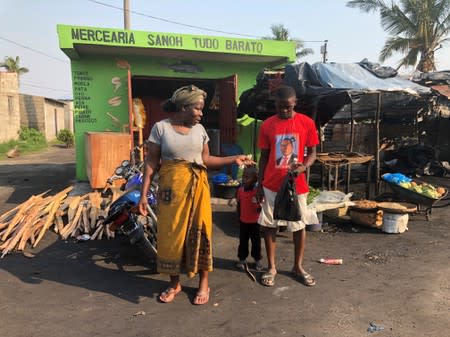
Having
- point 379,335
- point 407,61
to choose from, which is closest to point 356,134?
point 379,335

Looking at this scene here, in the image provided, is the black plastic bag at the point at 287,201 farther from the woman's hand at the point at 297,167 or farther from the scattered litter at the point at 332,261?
the scattered litter at the point at 332,261

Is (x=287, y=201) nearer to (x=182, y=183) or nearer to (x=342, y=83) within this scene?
(x=182, y=183)

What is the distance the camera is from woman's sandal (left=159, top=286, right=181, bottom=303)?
3537 millimetres

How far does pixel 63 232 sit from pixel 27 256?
2.31 ft

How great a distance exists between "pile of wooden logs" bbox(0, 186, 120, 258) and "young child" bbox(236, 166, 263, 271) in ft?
6.54

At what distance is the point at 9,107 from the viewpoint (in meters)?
22.6

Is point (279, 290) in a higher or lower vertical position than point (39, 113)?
lower

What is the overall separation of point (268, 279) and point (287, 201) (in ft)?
2.84

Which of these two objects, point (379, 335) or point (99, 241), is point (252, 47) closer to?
point (99, 241)

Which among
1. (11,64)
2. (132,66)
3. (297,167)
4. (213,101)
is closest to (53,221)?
(297,167)

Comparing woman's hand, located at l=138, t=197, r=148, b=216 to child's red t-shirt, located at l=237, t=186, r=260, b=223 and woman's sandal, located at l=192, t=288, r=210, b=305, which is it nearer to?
woman's sandal, located at l=192, t=288, r=210, b=305

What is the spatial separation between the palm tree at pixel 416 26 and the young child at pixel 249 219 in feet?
57.7

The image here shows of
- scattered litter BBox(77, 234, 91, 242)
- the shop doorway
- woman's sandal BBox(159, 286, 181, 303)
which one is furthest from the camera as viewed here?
the shop doorway

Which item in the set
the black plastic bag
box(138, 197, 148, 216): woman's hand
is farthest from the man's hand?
box(138, 197, 148, 216): woman's hand
